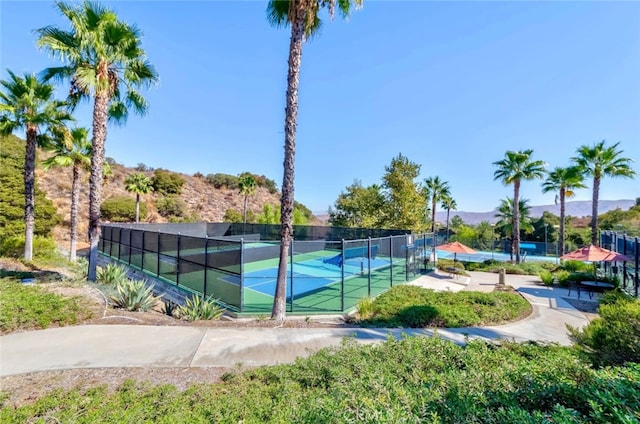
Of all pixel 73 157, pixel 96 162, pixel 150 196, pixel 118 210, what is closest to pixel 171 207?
pixel 150 196

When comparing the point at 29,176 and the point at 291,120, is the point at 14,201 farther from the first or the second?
the point at 291,120

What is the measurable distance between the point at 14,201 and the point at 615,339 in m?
25.7

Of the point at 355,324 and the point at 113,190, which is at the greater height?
the point at 113,190

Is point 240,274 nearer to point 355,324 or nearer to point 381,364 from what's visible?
point 355,324

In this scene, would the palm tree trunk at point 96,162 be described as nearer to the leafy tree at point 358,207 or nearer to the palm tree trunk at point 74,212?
the palm tree trunk at point 74,212

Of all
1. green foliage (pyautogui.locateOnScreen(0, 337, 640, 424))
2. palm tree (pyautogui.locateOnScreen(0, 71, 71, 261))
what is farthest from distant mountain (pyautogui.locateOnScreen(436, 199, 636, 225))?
palm tree (pyautogui.locateOnScreen(0, 71, 71, 261))

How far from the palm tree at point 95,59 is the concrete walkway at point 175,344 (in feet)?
18.8

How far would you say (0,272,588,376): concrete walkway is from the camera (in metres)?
4.49

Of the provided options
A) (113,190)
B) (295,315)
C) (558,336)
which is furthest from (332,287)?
(113,190)

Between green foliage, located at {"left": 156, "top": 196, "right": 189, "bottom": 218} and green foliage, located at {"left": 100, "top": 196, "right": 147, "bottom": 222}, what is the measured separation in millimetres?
5501

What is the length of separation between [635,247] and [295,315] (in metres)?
12.2

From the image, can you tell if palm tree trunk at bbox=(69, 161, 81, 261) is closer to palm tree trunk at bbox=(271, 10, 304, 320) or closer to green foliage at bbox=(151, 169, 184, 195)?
palm tree trunk at bbox=(271, 10, 304, 320)

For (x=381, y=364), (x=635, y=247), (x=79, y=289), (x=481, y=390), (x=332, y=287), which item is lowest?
(x=332, y=287)

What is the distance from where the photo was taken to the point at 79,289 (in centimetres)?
842
